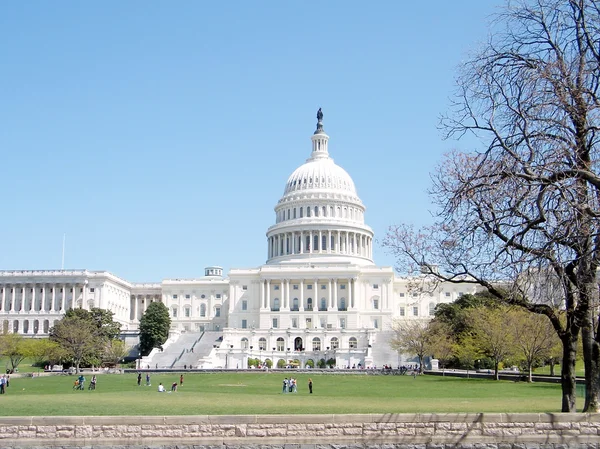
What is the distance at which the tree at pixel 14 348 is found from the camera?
97469 mm

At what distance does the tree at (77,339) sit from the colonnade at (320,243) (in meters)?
52.6

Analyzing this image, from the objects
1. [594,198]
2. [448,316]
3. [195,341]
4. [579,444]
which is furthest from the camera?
[195,341]

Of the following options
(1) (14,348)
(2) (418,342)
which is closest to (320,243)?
(2) (418,342)

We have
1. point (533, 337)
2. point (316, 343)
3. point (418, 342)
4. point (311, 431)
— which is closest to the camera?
point (311, 431)

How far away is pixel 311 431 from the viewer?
27203mm

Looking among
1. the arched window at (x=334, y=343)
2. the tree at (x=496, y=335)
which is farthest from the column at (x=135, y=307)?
the tree at (x=496, y=335)

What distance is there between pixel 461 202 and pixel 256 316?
119 m

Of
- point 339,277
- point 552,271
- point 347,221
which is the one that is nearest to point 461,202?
point 552,271

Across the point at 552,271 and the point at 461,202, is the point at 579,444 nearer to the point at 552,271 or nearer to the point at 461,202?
the point at 552,271

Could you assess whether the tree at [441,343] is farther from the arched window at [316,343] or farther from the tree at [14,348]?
the tree at [14,348]

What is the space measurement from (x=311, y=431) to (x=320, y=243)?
126889 mm

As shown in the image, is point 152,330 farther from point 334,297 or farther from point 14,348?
point 14,348

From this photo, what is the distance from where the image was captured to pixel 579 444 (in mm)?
27203

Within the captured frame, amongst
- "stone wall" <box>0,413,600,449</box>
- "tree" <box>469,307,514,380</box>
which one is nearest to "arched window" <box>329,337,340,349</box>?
"tree" <box>469,307,514,380</box>
